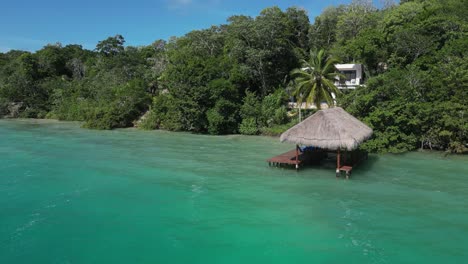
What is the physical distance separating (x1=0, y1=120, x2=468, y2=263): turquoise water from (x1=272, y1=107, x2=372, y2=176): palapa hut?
1.71 metres

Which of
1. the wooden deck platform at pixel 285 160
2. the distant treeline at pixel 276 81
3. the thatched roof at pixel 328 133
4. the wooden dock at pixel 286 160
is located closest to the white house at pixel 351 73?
the distant treeline at pixel 276 81

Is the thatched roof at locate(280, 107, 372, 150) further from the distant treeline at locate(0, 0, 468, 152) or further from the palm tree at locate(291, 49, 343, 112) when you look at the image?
the palm tree at locate(291, 49, 343, 112)

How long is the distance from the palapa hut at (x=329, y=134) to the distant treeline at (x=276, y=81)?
6211mm

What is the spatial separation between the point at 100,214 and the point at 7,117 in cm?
4862

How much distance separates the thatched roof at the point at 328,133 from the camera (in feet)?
52.0

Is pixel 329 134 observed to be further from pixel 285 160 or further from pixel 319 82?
pixel 319 82

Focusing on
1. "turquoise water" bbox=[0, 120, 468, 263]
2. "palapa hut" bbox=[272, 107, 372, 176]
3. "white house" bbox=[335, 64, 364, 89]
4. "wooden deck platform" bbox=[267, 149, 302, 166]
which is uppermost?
"white house" bbox=[335, 64, 364, 89]

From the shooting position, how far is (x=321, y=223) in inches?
451

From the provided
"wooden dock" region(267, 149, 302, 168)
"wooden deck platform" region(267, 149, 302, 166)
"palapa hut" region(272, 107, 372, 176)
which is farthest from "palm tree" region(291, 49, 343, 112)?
"wooden deck platform" region(267, 149, 302, 166)

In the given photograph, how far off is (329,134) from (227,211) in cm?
659

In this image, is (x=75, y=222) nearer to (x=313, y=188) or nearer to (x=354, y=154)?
(x=313, y=188)

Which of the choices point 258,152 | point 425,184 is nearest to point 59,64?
point 258,152

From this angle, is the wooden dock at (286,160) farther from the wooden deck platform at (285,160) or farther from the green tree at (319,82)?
the green tree at (319,82)

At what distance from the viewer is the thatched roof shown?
15.8 m
